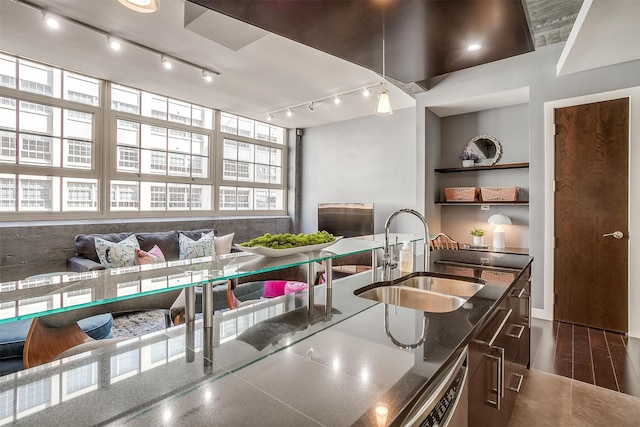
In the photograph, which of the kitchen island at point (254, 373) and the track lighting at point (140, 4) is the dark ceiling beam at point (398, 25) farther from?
the kitchen island at point (254, 373)

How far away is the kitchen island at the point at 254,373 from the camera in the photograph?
2.06ft

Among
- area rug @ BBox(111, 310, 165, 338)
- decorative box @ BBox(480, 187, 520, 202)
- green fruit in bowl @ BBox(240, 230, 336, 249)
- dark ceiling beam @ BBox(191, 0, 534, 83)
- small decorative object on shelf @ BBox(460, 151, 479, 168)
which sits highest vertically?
dark ceiling beam @ BBox(191, 0, 534, 83)

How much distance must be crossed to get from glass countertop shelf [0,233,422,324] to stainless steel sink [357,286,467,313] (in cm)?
55

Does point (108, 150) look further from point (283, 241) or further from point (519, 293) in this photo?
point (519, 293)

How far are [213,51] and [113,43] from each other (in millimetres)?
874

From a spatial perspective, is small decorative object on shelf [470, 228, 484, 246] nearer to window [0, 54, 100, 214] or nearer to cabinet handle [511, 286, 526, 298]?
cabinet handle [511, 286, 526, 298]

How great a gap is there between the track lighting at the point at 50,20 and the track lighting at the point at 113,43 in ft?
1.20

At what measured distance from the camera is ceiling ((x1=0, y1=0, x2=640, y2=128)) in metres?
2.62

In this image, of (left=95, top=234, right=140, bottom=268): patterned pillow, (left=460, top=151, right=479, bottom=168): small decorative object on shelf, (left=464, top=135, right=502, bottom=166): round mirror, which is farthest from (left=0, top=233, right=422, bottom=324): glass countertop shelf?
(left=464, top=135, right=502, bottom=166): round mirror

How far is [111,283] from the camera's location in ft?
2.91

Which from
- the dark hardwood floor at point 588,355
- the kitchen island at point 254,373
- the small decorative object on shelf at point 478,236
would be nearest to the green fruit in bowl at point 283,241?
the kitchen island at point 254,373

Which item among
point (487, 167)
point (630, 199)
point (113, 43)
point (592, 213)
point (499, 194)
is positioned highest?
point (113, 43)

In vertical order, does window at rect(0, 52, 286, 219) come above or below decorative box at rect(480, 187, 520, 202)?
above

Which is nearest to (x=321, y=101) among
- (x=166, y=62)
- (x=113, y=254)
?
(x=166, y=62)
